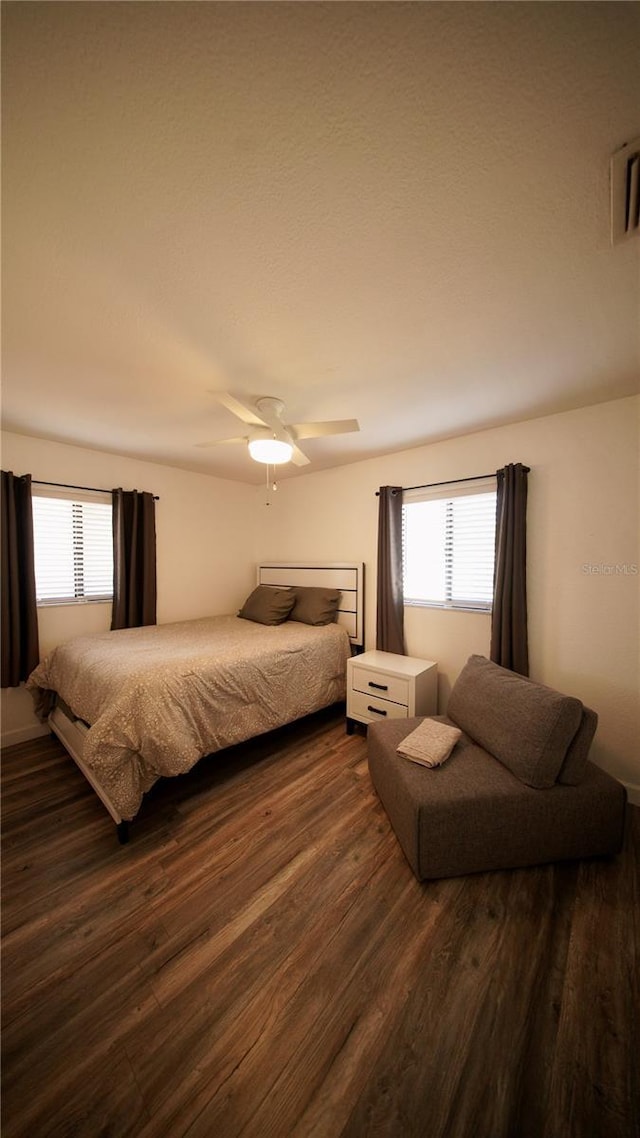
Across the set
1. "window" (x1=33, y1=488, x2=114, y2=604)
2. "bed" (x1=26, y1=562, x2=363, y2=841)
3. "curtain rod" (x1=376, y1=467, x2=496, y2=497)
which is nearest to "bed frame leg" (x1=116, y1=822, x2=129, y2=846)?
"bed" (x1=26, y1=562, x2=363, y2=841)

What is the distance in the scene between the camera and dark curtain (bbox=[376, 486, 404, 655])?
291 cm

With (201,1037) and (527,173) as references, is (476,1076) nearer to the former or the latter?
(201,1037)

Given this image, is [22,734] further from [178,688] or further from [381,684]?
A: [381,684]

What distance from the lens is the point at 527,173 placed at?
0.87 metres

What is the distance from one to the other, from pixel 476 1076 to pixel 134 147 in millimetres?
2576

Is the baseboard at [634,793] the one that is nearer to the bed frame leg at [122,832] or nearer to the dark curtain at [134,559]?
the bed frame leg at [122,832]

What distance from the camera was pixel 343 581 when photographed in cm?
338

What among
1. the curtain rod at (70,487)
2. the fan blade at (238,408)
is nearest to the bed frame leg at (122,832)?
the fan blade at (238,408)

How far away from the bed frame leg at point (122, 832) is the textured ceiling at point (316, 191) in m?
2.31

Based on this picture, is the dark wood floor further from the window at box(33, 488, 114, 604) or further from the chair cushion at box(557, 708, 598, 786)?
the window at box(33, 488, 114, 604)

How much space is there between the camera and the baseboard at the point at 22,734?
2.60 metres

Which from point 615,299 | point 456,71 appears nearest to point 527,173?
point 456,71

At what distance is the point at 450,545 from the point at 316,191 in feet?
7.55

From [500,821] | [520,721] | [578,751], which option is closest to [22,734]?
[500,821]
